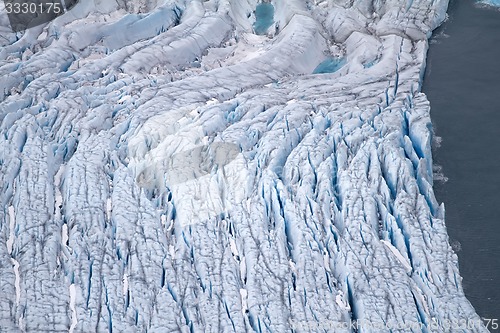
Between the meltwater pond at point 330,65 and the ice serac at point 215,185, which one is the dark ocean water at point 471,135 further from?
the meltwater pond at point 330,65

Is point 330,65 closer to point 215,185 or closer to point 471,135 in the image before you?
point 471,135

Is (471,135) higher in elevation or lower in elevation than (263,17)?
lower

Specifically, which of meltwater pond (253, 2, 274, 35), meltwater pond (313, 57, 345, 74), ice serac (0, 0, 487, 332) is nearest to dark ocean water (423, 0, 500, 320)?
ice serac (0, 0, 487, 332)

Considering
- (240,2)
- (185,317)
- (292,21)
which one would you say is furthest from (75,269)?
(240,2)

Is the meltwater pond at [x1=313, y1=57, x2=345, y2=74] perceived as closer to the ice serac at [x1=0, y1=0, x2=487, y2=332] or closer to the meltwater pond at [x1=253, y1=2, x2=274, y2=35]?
the ice serac at [x1=0, y1=0, x2=487, y2=332]

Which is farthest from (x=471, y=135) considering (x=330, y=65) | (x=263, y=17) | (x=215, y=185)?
(x=263, y=17)

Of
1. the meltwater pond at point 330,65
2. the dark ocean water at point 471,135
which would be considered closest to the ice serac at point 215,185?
the meltwater pond at point 330,65

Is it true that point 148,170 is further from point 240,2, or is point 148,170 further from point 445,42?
point 445,42

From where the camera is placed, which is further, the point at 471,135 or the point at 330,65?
the point at 330,65
